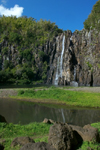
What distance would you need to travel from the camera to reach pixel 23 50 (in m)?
86.8

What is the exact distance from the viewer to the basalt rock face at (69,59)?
196ft

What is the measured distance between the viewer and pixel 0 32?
99812 mm

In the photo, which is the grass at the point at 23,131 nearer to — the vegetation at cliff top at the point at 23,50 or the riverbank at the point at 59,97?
the riverbank at the point at 59,97

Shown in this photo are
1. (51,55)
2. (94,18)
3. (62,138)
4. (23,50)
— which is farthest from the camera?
(23,50)

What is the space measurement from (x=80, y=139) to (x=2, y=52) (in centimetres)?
8682

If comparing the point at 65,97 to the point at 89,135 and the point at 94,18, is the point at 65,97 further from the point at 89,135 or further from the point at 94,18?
the point at 94,18

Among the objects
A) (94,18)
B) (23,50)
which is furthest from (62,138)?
(23,50)

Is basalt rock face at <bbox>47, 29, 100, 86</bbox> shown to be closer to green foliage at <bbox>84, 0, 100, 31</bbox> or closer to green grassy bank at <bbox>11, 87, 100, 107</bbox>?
green foliage at <bbox>84, 0, 100, 31</bbox>

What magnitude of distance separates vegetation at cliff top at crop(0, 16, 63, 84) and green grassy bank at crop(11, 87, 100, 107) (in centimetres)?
3757

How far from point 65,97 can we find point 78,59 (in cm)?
4722

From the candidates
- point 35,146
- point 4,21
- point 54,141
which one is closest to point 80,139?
point 54,141

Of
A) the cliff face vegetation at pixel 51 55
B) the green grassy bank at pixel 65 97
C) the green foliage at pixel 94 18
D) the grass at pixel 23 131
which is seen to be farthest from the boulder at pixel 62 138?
the green foliage at pixel 94 18

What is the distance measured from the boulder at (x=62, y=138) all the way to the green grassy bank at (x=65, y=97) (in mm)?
15271

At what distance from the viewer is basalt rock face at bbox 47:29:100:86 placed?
58.4 meters
